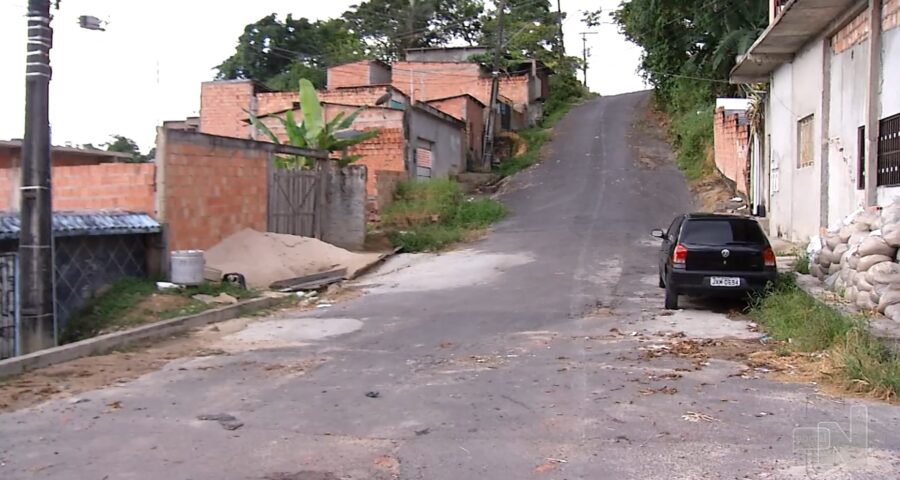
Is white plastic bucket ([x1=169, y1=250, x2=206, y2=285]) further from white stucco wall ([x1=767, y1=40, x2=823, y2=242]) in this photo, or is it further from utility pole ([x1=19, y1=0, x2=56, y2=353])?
white stucco wall ([x1=767, y1=40, x2=823, y2=242])

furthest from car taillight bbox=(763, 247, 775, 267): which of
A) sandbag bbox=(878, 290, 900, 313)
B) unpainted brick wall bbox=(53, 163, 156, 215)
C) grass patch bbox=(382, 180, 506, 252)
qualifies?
grass patch bbox=(382, 180, 506, 252)

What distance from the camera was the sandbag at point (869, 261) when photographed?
35.9 feet

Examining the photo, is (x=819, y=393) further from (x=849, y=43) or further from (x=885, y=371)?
(x=849, y=43)

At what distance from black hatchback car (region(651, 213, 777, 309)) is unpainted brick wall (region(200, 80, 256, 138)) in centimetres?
2881

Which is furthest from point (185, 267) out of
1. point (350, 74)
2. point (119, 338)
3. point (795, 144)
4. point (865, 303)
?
point (350, 74)

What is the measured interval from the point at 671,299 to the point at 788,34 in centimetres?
801

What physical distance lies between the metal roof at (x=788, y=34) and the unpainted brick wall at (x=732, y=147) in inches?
181

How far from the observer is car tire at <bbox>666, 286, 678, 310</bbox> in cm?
1239

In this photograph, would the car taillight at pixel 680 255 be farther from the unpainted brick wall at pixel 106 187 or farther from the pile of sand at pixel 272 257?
the unpainted brick wall at pixel 106 187

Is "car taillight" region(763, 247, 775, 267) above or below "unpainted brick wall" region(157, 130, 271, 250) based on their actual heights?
below

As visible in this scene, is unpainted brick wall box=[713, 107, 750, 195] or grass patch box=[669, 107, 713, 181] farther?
grass patch box=[669, 107, 713, 181]

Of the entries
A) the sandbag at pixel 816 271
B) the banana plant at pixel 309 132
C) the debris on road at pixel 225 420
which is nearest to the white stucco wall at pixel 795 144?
the sandbag at pixel 816 271

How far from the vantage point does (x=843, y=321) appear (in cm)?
928

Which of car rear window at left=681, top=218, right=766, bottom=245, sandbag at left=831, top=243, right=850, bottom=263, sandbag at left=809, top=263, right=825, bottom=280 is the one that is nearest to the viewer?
car rear window at left=681, top=218, right=766, bottom=245
